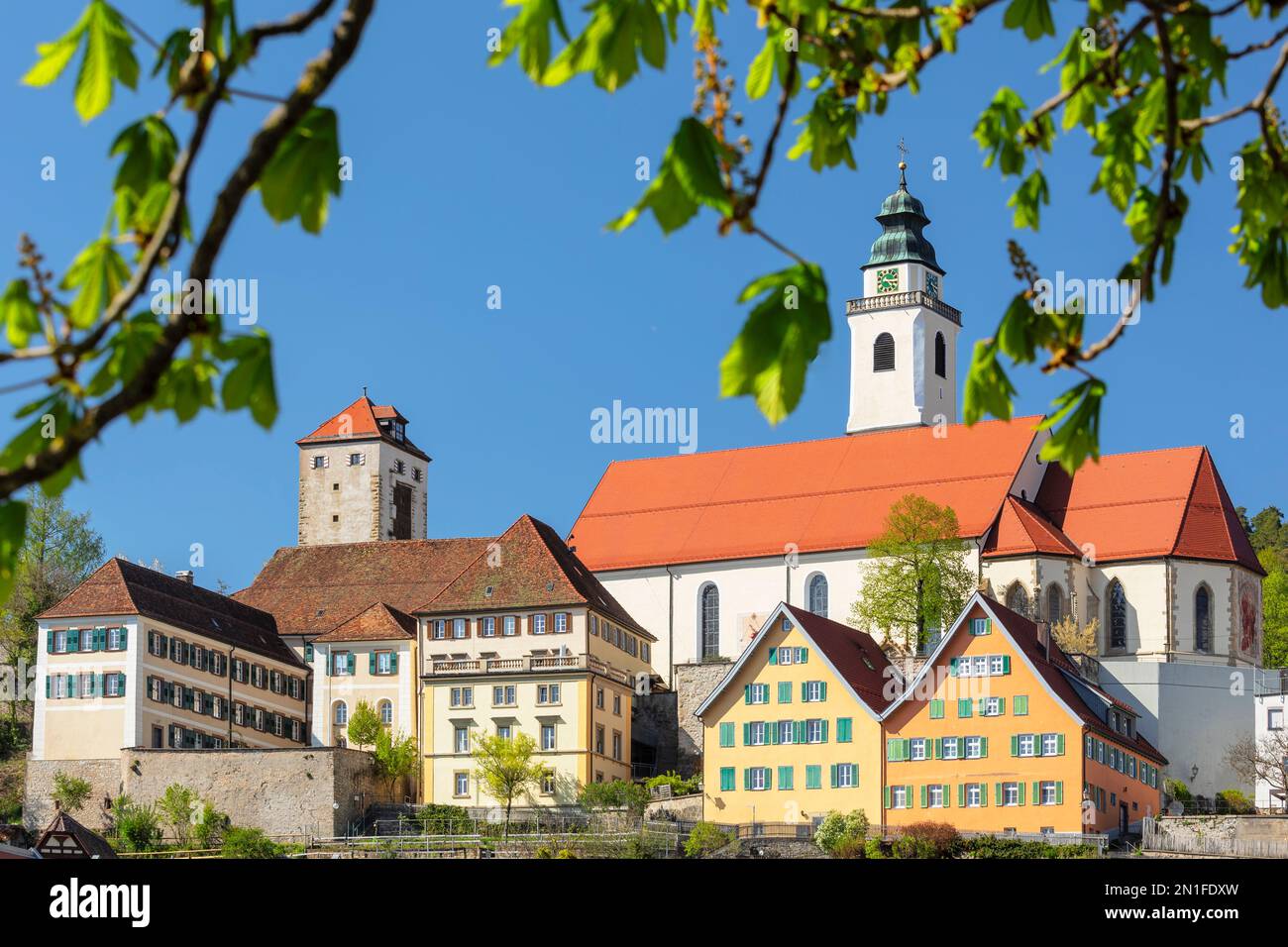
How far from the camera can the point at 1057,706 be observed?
63.8 meters

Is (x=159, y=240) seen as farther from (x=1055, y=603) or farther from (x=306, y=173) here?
(x=1055, y=603)

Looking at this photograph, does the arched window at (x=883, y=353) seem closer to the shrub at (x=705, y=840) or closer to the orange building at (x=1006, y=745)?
the orange building at (x=1006, y=745)

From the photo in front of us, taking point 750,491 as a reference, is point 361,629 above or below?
below

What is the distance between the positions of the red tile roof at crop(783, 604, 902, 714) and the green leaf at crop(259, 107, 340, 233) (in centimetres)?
6329

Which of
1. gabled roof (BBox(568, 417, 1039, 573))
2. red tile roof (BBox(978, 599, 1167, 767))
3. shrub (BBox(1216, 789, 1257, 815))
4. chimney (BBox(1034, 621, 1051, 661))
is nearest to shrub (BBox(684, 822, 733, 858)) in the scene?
red tile roof (BBox(978, 599, 1167, 767))

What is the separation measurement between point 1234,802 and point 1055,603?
13512mm

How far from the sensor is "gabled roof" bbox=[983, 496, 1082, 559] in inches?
3105

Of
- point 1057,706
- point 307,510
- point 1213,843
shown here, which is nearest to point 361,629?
point 307,510

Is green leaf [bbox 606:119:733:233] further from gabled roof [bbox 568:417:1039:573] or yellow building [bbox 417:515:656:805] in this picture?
gabled roof [bbox 568:417:1039:573]

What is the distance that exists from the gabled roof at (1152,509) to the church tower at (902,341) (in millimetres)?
12666

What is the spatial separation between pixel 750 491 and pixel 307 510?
21.2 metres

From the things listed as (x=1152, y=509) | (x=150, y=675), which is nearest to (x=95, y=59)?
(x=150, y=675)

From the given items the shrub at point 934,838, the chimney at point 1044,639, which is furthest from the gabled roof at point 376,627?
the shrub at point 934,838
